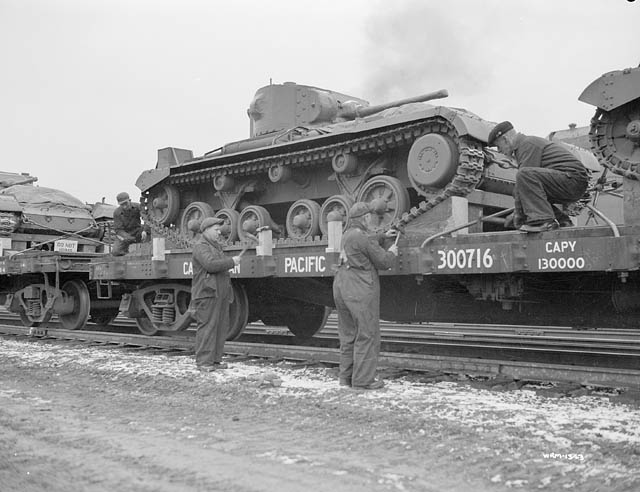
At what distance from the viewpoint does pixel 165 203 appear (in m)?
12.5

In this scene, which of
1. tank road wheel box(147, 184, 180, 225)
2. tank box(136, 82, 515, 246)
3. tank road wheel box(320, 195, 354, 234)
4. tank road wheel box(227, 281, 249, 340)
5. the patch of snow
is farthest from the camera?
tank road wheel box(147, 184, 180, 225)

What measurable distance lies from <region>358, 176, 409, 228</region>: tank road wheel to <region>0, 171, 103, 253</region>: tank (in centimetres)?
801

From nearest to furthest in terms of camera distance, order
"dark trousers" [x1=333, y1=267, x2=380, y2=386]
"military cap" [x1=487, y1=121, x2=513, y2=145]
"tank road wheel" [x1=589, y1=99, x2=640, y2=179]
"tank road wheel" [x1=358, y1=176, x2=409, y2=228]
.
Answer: "tank road wheel" [x1=589, y1=99, x2=640, y2=179]
"dark trousers" [x1=333, y1=267, x2=380, y2=386]
"military cap" [x1=487, y1=121, x2=513, y2=145]
"tank road wheel" [x1=358, y1=176, x2=409, y2=228]

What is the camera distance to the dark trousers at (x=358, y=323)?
277 inches

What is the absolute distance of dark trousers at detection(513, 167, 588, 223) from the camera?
280 inches

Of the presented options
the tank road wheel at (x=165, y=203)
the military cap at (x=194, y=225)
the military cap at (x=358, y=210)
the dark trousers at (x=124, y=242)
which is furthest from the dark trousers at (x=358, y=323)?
the dark trousers at (x=124, y=242)

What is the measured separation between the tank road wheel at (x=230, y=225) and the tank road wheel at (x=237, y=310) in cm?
83

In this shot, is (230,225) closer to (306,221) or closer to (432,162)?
(306,221)

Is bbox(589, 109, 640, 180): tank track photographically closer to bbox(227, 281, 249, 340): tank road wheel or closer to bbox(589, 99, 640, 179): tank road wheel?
bbox(589, 99, 640, 179): tank road wheel

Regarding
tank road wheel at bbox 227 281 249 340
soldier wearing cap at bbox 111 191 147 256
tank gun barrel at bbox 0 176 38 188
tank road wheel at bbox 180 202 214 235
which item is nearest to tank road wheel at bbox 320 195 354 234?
tank road wheel at bbox 227 281 249 340

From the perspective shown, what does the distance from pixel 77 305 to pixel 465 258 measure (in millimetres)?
8452

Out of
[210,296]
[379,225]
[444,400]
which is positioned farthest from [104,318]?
[444,400]

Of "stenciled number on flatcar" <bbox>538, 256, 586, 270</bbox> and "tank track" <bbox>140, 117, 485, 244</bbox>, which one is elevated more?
"tank track" <bbox>140, 117, 485, 244</bbox>

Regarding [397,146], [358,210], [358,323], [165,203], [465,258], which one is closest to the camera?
[358,323]
